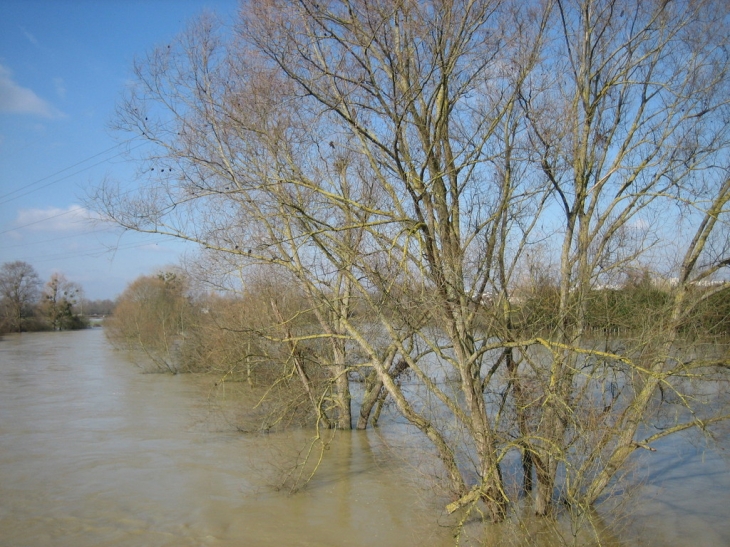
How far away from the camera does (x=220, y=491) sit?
399 inches

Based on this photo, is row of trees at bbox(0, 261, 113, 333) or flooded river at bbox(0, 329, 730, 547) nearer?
flooded river at bbox(0, 329, 730, 547)

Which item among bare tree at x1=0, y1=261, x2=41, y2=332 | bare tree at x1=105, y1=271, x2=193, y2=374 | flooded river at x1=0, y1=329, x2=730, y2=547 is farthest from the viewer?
bare tree at x1=0, y1=261, x2=41, y2=332

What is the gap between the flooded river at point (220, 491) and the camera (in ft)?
27.3

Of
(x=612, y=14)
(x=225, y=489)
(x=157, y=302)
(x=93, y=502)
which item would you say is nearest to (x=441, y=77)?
(x=612, y=14)

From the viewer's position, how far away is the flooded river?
8.33 m

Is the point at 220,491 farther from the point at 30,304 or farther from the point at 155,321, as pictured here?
the point at 30,304

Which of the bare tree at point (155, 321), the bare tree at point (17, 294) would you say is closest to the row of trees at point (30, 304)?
the bare tree at point (17, 294)

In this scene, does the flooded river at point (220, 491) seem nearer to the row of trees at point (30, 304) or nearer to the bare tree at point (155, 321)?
the bare tree at point (155, 321)

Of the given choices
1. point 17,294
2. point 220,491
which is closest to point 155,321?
point 220,491

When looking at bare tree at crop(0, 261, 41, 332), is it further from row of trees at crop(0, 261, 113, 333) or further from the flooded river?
the flooded river

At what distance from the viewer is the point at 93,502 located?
376 inches

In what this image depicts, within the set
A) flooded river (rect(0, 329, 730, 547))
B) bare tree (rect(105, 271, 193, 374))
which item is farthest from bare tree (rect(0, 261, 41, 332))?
flooded river (rect(0, 329, 730, 547))

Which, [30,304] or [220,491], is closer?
[220,491]

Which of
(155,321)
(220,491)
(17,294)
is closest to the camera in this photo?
(220,491)
